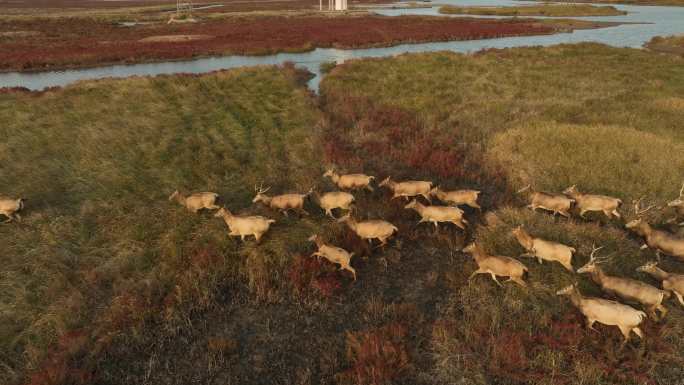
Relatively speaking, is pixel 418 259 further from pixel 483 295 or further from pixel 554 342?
pixel 554 342

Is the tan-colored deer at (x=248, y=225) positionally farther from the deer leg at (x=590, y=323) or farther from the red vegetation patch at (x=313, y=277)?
the deer leg at (x=590, y=323)

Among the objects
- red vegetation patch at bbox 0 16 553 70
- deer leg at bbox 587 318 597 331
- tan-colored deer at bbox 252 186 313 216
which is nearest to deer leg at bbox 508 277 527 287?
deer leg at bbox 587 318 597 331

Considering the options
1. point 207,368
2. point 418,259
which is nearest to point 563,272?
point 418,259

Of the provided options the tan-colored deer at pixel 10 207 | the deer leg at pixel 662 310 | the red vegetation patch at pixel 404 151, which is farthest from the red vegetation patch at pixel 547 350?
the tan-colored deer at pixel 10 207

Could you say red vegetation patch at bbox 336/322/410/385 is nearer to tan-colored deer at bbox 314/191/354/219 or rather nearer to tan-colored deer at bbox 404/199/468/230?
tan-colored deer at bbox 404/199/468/230

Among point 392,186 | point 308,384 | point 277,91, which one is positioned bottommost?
point 308,384

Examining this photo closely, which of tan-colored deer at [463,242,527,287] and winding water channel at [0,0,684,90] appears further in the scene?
winding water channel at [0,0,684,90]

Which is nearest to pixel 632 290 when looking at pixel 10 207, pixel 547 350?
pixel 547 350
